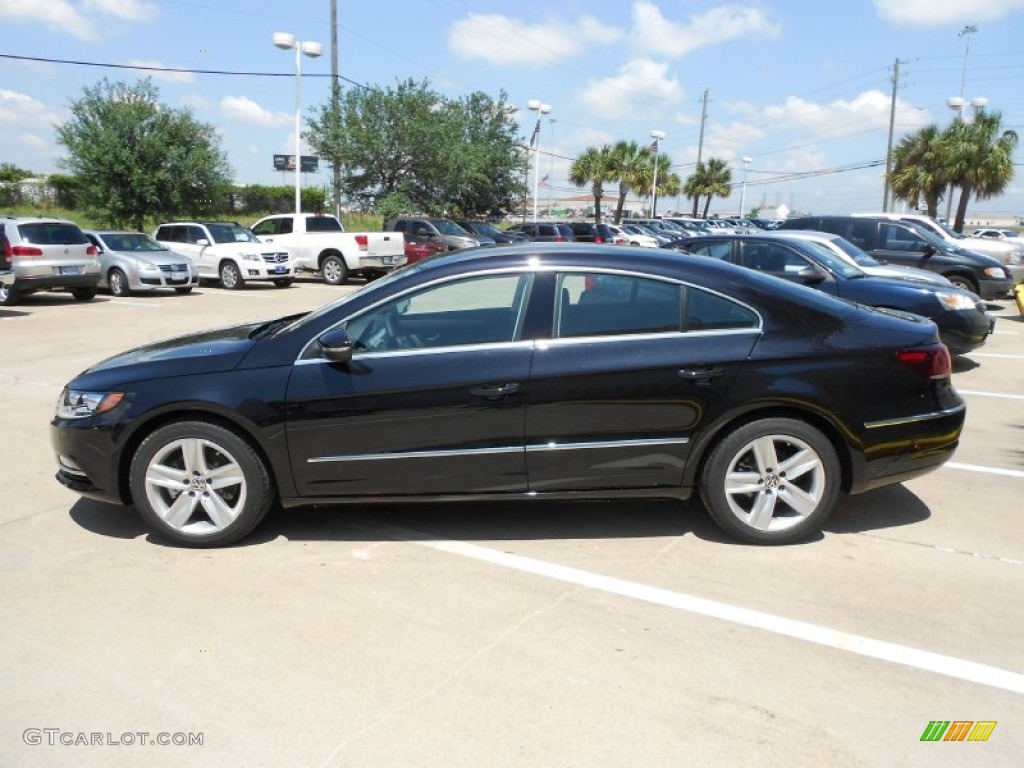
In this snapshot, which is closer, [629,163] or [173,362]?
[173,362]

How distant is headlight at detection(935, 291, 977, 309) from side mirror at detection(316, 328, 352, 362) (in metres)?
7.29

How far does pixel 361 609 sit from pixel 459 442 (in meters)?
0.98

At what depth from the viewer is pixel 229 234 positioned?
819 inches

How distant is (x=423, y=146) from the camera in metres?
32.3

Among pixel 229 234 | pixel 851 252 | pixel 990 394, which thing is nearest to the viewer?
pixel 990 394

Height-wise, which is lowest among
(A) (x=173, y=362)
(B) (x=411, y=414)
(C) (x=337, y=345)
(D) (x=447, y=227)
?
(B) (x=411, y=414)

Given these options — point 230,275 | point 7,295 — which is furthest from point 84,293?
point 230,275

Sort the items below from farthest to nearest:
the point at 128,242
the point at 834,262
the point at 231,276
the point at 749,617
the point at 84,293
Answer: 1. the point at 231,276
2. the point at 128,242
3. the point at 84,293
4. the point at 834,262
5. the point at 749,617

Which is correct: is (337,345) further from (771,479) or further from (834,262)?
(834,262)

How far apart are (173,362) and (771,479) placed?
3260mm

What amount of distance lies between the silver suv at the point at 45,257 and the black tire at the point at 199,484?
13.2 m

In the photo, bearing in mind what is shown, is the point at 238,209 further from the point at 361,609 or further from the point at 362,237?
the point at 361,609

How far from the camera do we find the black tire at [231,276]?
65.8 feet
